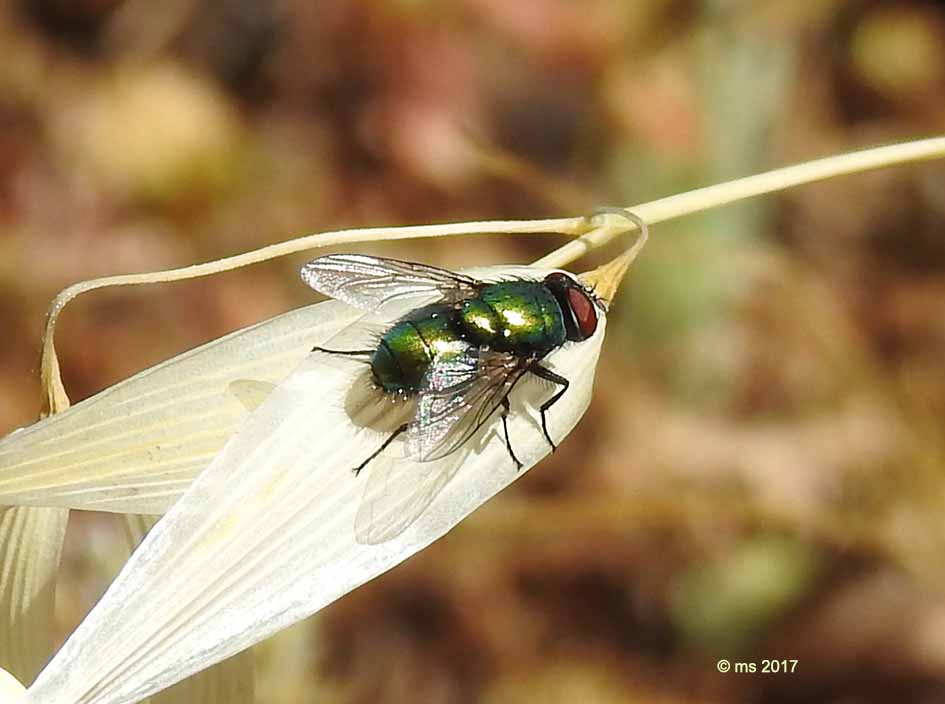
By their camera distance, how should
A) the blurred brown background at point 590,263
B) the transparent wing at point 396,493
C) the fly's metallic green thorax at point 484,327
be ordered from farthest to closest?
1. the blurred brown background at point 590,263
2. the fly's metallic green thorax at point 484,327
3. the transparent wing at point 396,493

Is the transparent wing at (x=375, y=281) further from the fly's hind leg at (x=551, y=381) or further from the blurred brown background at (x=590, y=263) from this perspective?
the blurred brown background at (x=590, y=263)

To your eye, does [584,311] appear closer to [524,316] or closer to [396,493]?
[524,316]

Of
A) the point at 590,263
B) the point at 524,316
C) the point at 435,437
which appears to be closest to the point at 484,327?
the point at 524,316

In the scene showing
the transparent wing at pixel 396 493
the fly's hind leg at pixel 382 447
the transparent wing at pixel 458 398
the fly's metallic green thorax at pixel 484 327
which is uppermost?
the fly's metallic green thorax at pixel 484 327

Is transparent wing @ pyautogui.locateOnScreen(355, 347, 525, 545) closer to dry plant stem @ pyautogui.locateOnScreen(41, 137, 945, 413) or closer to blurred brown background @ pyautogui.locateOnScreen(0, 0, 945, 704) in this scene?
dry plant stem @ pyautogui.locateOnScreen(41, 137, 945, 413)

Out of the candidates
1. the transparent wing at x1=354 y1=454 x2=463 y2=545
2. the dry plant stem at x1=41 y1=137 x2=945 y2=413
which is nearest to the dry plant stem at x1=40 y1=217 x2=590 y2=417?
the dry plant stem at x1=41 y1=137 x2=945 y2=413

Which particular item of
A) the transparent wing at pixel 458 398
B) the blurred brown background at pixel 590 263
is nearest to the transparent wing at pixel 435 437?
the transparent wing at pixel 458 398

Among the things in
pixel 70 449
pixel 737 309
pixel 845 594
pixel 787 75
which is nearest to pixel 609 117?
pixel 787 75
